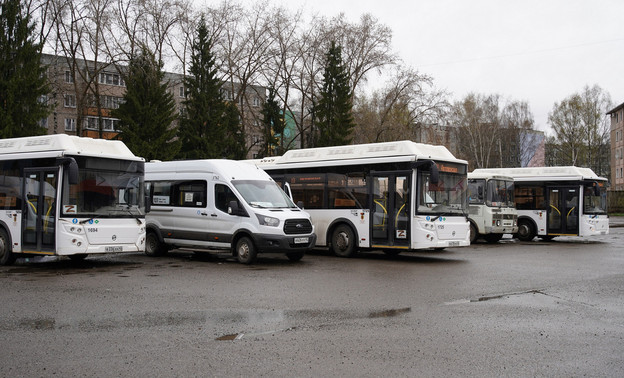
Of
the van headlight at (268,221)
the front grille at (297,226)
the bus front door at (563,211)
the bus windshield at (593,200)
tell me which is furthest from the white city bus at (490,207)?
the van headlight at (268,221)

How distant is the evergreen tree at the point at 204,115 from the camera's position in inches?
1845

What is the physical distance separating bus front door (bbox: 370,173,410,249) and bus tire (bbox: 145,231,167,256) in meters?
6.24

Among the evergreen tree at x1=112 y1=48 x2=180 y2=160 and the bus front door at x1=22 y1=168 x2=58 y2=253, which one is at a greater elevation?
the evergreen tree at x1=112 y1=48 x2=180 y2=160

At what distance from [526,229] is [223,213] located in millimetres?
16363

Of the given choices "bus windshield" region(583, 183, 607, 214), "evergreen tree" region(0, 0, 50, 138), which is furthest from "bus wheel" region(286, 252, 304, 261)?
"evergreen tree" region(0, 0, 50, 138)

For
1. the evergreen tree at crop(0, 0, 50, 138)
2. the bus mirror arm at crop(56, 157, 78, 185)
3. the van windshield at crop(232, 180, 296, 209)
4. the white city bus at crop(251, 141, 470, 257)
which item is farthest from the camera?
the evergreen tree at crop(0, 0, 50, 138)

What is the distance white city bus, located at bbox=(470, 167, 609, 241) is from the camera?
26250 mm

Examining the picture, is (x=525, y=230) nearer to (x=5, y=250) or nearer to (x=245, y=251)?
(x=245, y=251)

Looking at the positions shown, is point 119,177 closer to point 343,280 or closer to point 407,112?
point 343,280

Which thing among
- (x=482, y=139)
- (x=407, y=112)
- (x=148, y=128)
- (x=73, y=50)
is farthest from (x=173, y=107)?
(x=482, y=139)

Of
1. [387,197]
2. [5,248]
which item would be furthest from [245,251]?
[5,248]

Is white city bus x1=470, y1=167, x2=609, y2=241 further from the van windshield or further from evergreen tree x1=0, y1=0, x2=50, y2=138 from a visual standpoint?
evergreen tree x1=0, y1=0, x2=50, y2=138

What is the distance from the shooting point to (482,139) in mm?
82500

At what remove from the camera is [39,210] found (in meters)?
15.1
